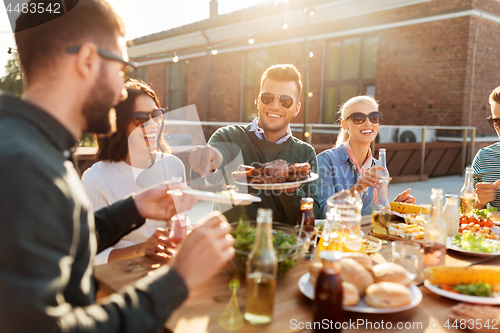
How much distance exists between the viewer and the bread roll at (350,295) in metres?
1.19

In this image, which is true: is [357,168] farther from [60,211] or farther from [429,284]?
[60,211]

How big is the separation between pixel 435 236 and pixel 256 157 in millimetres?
1502

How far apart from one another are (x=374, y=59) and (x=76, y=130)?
34.9 feet

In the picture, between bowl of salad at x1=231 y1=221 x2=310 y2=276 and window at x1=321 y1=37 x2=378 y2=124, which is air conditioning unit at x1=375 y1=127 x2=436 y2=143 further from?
bowl of salad at x1=231 y1=221 x2=310 y2=276

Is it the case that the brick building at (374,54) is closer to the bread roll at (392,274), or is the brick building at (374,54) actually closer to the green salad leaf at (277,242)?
the green salad leaf at (277,242)

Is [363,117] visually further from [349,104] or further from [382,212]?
[382,212]

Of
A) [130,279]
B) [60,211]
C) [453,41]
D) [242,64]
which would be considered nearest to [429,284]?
[130,279]

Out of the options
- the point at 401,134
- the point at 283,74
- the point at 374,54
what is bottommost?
the point at 401,134

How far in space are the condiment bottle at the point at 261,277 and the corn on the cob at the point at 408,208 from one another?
165 cm

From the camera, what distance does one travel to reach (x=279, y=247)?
4.43 ft

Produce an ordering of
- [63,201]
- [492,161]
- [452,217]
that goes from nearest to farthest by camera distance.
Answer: [63,201] < [452,217] < [492,161]

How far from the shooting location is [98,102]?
1112 millimetres

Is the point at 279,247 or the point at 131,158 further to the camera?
the point at 131,158

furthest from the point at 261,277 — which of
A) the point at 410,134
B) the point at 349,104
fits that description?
the point at 410,134
